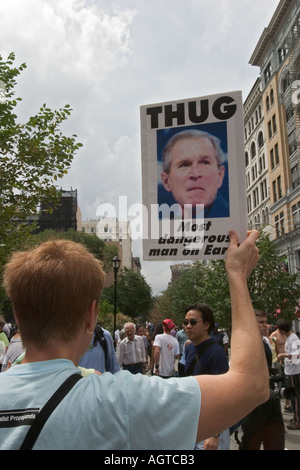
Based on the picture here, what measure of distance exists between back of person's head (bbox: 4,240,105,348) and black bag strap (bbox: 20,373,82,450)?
6.5 inches

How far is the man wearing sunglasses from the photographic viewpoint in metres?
4.04

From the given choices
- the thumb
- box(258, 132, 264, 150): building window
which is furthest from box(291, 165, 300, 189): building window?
the thumb

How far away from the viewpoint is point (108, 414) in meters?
1.35

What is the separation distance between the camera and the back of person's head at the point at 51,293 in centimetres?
151

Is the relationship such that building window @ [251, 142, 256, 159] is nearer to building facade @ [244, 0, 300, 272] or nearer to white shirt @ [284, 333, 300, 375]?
building facade @ [244, 0, 300, 272]

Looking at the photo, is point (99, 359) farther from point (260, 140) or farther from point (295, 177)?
point (260, 140)

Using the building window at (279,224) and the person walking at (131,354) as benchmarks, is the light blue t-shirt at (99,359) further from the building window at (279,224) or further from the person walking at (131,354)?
the building window at (279,224)

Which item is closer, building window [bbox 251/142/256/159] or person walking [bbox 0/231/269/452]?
person walking [bbox 0/231/269/452]

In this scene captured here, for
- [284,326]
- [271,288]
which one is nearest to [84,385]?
[284,326]

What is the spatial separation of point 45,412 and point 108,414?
0.60 feet

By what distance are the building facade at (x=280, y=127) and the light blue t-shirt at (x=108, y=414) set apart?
1394 inches
